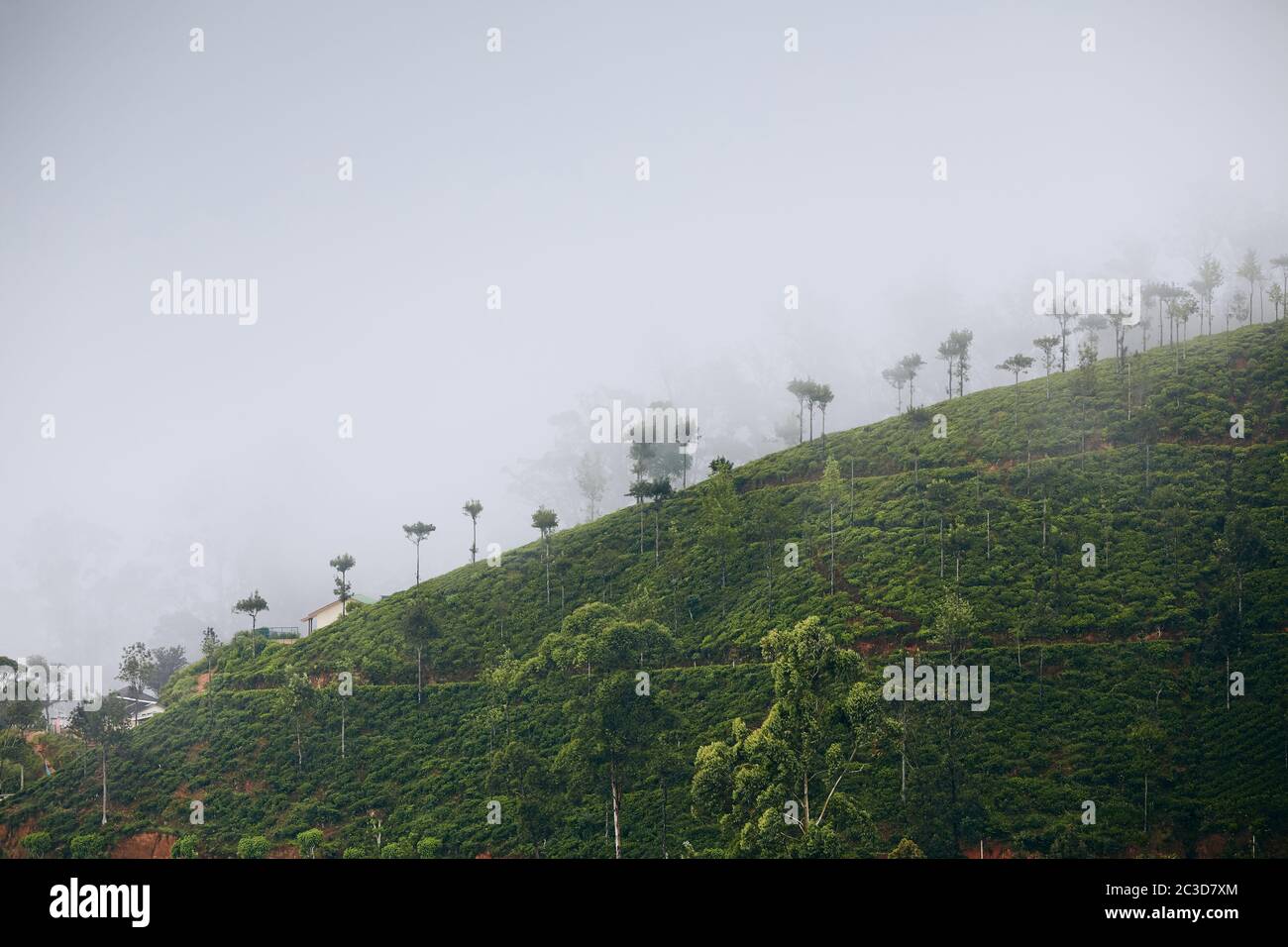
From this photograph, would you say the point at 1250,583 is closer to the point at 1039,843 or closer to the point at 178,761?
the point at 1039,843

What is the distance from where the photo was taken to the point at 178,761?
60.5m

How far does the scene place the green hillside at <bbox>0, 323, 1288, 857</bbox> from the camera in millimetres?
38438

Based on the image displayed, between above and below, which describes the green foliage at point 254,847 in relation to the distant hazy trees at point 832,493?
below

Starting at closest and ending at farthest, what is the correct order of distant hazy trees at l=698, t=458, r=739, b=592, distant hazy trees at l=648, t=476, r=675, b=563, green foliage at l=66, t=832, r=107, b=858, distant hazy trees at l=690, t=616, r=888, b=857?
distant hazy trees at l=690, t=616, r=888, b=857 < green foliage at l=66, t=832, r=107, b=858 < distant hazy trees at l=698, t=458, r=739, b=592 < distant hazy trees at l=648, t=476, r=675, b=563

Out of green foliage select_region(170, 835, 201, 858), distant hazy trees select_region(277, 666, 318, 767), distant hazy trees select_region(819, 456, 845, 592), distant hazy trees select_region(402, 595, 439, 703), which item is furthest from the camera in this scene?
distant hazy trees select_region(819, 456, 845, 592)

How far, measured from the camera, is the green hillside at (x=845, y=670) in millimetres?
38438

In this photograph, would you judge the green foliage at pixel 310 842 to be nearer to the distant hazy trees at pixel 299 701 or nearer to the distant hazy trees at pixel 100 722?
the distant hazy trees at pixel 299 701

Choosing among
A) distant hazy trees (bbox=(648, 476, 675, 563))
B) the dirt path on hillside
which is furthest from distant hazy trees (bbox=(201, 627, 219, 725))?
distant hazy trees (bbox=(648, 476, 675, 563))

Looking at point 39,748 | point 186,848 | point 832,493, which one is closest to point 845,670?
point 832,493

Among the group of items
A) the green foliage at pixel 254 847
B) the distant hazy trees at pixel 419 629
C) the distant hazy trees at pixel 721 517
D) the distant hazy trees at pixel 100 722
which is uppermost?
the distant hazy trees at pixel 721 517

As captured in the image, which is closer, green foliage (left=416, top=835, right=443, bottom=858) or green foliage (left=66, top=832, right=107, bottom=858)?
green foliage (left=416, top=835, right=443, bottom=858)

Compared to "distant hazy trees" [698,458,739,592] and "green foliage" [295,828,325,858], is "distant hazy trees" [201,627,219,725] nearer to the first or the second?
"green foliage" [295,828,325,858]

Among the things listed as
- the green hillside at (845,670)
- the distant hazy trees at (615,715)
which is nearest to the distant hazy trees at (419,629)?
the green hillside at (845,670)
